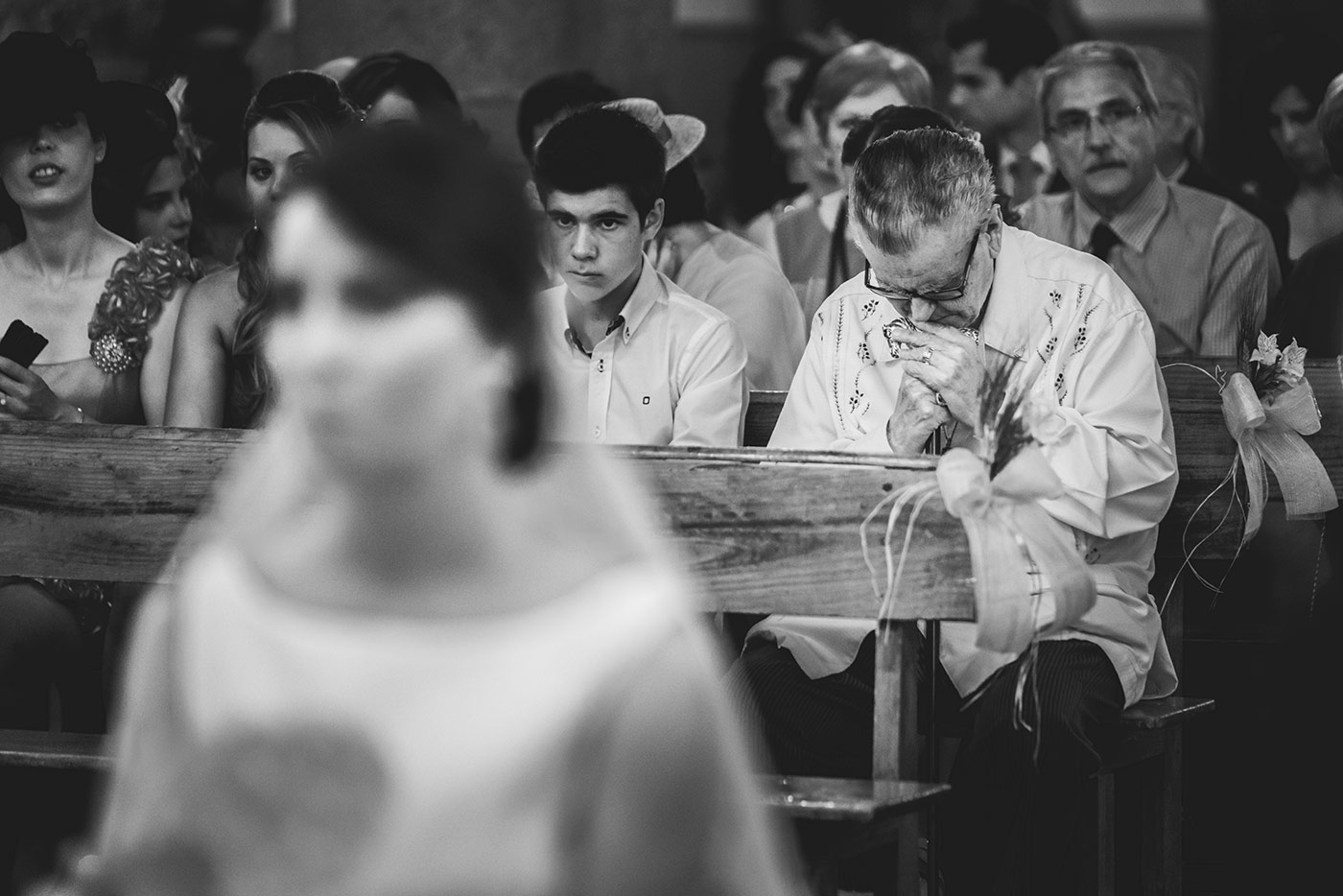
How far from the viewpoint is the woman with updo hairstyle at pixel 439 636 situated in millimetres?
1607

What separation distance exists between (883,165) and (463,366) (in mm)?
2550

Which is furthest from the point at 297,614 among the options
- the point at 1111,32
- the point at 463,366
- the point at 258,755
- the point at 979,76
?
the point at 1111,32

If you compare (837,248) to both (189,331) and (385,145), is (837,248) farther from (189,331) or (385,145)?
(385,145)

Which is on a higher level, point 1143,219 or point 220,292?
point 1143,219

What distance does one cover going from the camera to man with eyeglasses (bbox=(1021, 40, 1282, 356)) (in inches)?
219

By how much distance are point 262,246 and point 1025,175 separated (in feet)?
9.63

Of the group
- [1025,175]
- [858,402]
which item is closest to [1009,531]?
[858,402]

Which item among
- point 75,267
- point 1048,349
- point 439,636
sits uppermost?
point 75,267

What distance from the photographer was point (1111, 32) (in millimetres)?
13391

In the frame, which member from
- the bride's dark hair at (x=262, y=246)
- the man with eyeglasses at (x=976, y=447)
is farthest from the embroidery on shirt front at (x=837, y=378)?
the bride's dark hair at (x=262, y=246)

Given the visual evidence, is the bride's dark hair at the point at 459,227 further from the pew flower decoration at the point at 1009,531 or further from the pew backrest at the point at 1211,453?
the pew backrest at the point at 1211,453

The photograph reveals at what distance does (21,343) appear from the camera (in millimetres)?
4719

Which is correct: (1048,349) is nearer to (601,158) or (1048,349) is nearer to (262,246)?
(601,158)

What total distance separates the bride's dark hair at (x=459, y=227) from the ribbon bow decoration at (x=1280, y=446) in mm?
2905
